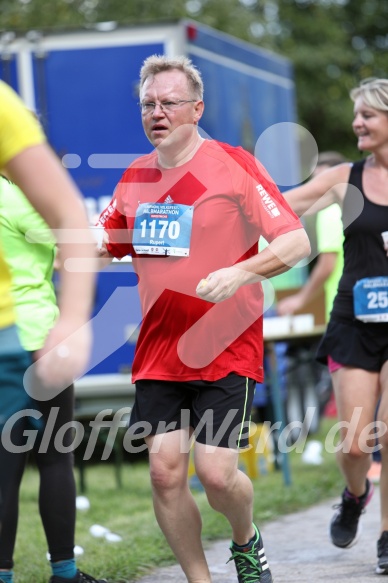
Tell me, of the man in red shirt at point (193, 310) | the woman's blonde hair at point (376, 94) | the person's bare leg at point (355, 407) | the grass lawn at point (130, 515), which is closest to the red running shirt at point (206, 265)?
the man in red shirt at point (193, 310)

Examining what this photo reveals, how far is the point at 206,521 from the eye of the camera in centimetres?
666

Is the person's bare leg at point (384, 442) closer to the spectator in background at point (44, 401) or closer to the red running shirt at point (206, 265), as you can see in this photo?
the red running shirt at point (206, 265)

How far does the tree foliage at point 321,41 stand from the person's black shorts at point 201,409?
15.6 m

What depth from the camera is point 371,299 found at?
5.27m

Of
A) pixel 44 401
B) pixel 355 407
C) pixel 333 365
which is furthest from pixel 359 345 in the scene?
A: pixel 44 401

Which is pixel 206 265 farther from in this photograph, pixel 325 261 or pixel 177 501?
pixel 325 261

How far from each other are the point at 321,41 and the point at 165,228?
22.9 m

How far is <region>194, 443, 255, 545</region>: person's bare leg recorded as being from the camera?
4344 mm

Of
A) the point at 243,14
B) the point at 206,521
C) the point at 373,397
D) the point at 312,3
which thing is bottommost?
the point at 206,521

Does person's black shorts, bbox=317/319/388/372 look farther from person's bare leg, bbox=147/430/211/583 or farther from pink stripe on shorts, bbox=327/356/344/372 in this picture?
person's bare leg, bbox=147/430/211/583

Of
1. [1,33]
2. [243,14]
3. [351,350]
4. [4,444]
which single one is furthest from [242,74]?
[243,14]

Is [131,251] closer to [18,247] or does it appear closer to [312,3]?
[18,247]

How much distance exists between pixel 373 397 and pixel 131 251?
1.38 m

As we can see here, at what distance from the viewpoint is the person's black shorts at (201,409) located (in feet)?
14.3
